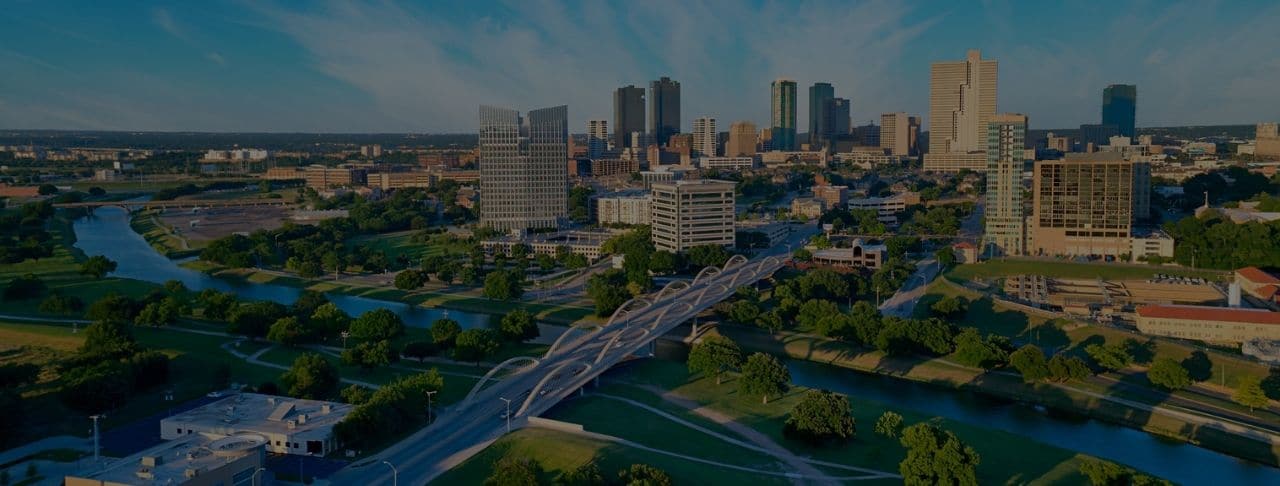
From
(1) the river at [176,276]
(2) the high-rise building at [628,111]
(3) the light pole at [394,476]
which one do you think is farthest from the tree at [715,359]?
(2) the high-rise building at [628,111]

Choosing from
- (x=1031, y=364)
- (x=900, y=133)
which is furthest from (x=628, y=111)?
(x=1031, y=364)

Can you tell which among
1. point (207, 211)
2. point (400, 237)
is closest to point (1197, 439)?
point (400, 237)

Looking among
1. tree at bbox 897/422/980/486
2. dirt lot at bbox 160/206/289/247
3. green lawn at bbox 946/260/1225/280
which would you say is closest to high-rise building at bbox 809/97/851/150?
dirt lot at bbox 160/206/289/247

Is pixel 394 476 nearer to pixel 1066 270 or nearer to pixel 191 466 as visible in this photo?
pixel 191 466

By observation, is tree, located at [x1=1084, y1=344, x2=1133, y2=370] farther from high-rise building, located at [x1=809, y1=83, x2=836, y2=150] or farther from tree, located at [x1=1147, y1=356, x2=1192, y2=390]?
high-rise building, located at [x1=809, y1=83, x2=836, y2=150]

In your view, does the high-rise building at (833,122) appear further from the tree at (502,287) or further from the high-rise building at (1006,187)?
the tree at (502,287)

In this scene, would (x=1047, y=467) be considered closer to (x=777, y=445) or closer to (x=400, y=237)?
(x=777, y=445)
